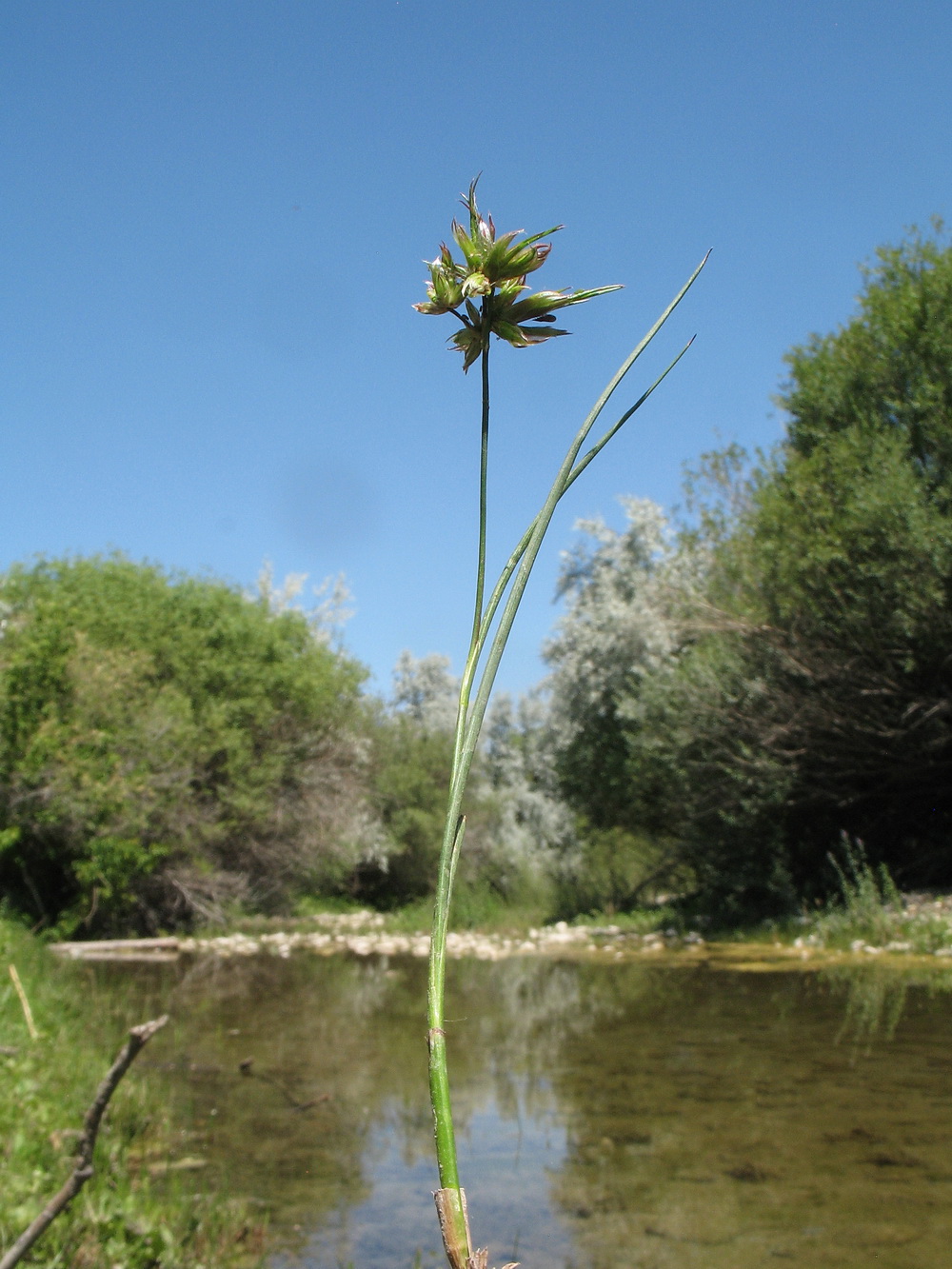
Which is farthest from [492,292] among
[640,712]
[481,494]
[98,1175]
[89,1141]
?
[640,712]

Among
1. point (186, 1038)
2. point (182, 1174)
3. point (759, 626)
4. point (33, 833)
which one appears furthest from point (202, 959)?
point (182, 1174)

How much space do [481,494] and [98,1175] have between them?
416cm

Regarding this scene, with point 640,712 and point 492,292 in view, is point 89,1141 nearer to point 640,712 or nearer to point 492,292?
point 492,292

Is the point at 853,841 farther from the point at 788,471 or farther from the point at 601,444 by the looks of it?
the point at 601,444

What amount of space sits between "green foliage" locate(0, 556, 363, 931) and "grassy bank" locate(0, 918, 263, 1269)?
8857 millimetres

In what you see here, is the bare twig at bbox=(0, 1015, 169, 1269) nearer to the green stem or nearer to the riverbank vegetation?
the green stem

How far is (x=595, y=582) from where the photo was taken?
69.5 ft

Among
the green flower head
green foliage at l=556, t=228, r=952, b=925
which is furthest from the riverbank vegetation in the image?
the green flower head

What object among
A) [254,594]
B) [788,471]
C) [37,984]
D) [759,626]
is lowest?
[37,984]

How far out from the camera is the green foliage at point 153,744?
615 inches

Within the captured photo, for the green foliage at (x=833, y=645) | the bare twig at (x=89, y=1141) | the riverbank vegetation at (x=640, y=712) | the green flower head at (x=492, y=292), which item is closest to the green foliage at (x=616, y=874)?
the riverbank vegetation at (x=640, y=712)

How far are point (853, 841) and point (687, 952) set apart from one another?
311 centimetres

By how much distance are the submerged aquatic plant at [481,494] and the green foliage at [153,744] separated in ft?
44.6

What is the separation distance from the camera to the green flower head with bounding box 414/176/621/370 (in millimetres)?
644
